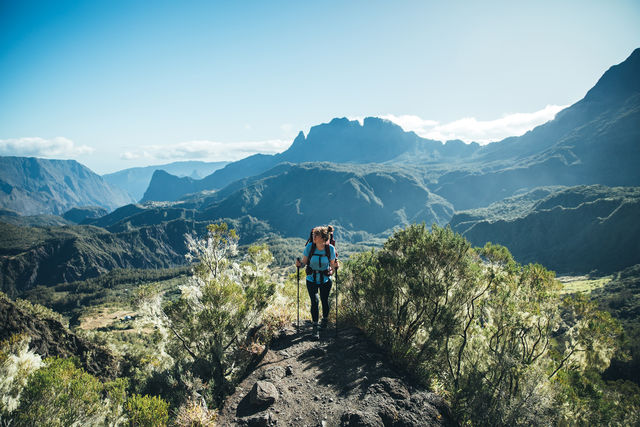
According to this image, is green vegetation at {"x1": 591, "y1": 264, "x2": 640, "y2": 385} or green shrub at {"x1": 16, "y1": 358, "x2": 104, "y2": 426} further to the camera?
green vegetation at {"x1": 591, "y1": 264, "x2": 640, "y2": 385}

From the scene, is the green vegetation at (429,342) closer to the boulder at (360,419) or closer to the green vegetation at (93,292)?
the boulder at (360,419)

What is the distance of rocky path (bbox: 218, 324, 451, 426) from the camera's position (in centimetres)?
564

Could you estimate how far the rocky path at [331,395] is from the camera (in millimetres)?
5645

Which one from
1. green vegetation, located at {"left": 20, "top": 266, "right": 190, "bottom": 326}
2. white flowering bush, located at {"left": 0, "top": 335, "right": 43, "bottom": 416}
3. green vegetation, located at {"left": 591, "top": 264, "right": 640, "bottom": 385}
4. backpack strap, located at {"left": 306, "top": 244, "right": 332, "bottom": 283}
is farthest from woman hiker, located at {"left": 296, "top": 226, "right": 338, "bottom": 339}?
green vegetation, located at {"left": 20, "top": 266, "right": 190, "bottom": 326}

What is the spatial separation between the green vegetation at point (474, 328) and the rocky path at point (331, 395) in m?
0.74

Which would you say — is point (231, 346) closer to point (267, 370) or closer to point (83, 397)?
point (267, 370)

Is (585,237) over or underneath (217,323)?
underneath

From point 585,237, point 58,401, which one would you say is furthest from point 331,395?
point 585,237

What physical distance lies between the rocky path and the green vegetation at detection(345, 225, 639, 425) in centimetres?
74

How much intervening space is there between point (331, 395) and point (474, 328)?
4.58 m

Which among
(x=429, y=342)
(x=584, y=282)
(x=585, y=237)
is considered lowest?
(x=584, y=282)

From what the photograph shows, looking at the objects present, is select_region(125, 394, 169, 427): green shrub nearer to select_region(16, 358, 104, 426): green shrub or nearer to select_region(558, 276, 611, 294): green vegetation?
select_region(16, 358, 104, 426): green shrub

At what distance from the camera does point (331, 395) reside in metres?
6.30

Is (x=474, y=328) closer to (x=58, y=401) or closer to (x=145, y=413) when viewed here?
(x=145, y=413)
